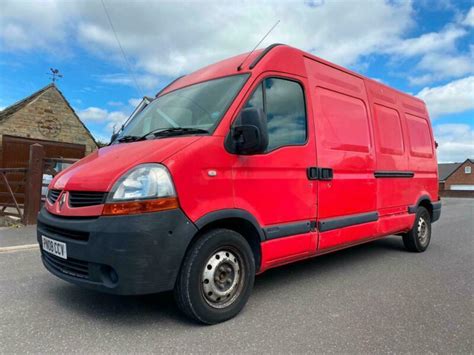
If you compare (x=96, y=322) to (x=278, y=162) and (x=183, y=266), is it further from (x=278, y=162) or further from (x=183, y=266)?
(x=278, y=162)

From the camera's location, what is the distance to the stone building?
13645 mm

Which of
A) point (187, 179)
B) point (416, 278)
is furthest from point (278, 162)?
point (416, 278)

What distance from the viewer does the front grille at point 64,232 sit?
277cm

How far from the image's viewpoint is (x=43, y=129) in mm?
14797

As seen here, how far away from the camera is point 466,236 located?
830cm

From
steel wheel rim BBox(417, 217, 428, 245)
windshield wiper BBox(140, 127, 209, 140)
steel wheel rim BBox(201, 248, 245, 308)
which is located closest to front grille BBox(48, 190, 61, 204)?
windshield wiper BBox(140, 127, 209, 140)

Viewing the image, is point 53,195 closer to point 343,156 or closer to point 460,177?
point 343,156

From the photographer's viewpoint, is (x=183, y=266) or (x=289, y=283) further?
(x=289, y=283)

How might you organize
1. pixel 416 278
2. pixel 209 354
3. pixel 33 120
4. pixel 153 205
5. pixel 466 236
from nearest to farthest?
1. pixel 209 354
2. pixel 153 205
3. pixel 416 278
4. pixel 466 236
5. pixel 33 120

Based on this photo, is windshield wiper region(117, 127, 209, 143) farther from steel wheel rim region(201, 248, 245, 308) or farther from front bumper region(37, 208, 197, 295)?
steel wheel rim region(201, 248, 245, 308)

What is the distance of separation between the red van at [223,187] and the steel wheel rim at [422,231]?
1712 millimetres

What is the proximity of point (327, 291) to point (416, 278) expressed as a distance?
4.63 feet

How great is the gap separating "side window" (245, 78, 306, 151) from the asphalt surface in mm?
1555

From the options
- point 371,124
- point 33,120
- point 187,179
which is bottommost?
point 187,179
